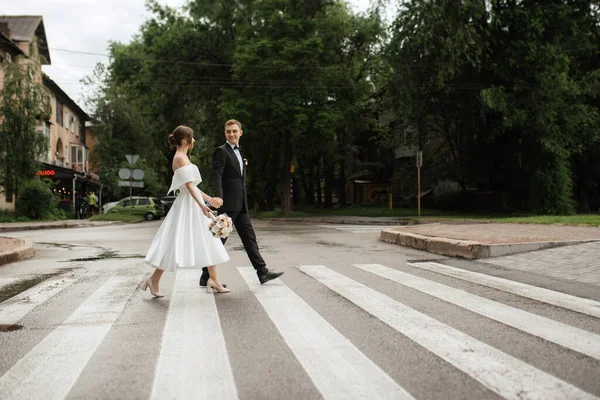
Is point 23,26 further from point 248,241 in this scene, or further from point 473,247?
point 248,241

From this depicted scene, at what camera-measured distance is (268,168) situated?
3644 centimetres

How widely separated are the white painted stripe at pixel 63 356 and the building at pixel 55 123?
23.9 metres

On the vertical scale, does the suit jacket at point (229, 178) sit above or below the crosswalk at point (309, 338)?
above

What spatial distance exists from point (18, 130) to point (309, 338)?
81.7ft

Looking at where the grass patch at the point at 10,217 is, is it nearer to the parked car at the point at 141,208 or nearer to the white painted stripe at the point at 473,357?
the parked car at the point at 141,208

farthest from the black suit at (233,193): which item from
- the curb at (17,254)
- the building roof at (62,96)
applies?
the building roof at (62,96)

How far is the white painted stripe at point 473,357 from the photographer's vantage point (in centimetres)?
298

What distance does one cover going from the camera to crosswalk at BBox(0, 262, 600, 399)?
3088 mm

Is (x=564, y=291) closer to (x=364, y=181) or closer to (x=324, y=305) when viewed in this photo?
(x=324, y=305)

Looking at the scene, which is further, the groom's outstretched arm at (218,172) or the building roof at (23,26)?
the building roof at (23,26)

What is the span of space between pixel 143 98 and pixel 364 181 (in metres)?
23.4

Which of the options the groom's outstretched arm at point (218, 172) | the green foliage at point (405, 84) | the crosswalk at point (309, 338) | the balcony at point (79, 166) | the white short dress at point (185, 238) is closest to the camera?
the crosswalk at point (309, 338)

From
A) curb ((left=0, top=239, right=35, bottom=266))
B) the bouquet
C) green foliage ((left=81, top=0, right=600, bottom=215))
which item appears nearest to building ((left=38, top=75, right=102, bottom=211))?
green foliage ((left=81, top=0, right=600, bottom=215))

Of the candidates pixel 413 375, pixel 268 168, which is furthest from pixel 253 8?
pixel 413 375
